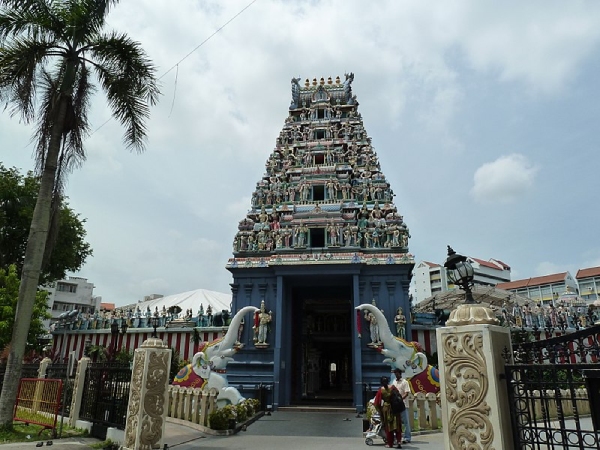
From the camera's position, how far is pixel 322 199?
19.7m

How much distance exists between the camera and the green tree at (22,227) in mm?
22812

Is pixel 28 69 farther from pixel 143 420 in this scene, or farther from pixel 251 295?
pixel 251 295

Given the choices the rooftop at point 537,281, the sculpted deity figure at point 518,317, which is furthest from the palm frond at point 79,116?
the rooftop at point 537,281

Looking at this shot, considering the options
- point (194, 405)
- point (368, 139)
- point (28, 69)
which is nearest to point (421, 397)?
point (194, 405)

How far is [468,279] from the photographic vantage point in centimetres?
477

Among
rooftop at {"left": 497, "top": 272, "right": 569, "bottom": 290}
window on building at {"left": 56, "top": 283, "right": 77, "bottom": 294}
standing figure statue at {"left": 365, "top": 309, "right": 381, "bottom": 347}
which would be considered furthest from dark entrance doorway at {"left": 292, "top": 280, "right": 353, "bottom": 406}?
rooftop at {"left": 497, "top": 272, "right": 569, "bottom": 290}

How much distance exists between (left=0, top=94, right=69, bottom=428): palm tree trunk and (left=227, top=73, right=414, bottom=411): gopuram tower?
340 inches

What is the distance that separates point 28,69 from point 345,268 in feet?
39.1

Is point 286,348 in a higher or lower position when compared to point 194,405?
higher

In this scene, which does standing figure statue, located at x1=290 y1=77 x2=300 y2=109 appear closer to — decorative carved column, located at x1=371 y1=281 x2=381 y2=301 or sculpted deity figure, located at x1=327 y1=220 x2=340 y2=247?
sculpted deity figure, located at x1=327 y1=220 x2=340 y2=247

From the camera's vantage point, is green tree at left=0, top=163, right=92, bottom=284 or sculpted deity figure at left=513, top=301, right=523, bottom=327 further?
green tree at left=0, top=163, right=92, bottom=284

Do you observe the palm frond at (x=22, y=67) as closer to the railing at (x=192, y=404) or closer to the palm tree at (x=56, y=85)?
the palm tree at (x=56, y=85)

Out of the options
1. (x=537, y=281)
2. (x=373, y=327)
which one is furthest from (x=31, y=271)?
(x=537, y=281)

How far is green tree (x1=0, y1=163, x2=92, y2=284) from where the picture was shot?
22.8 metres
